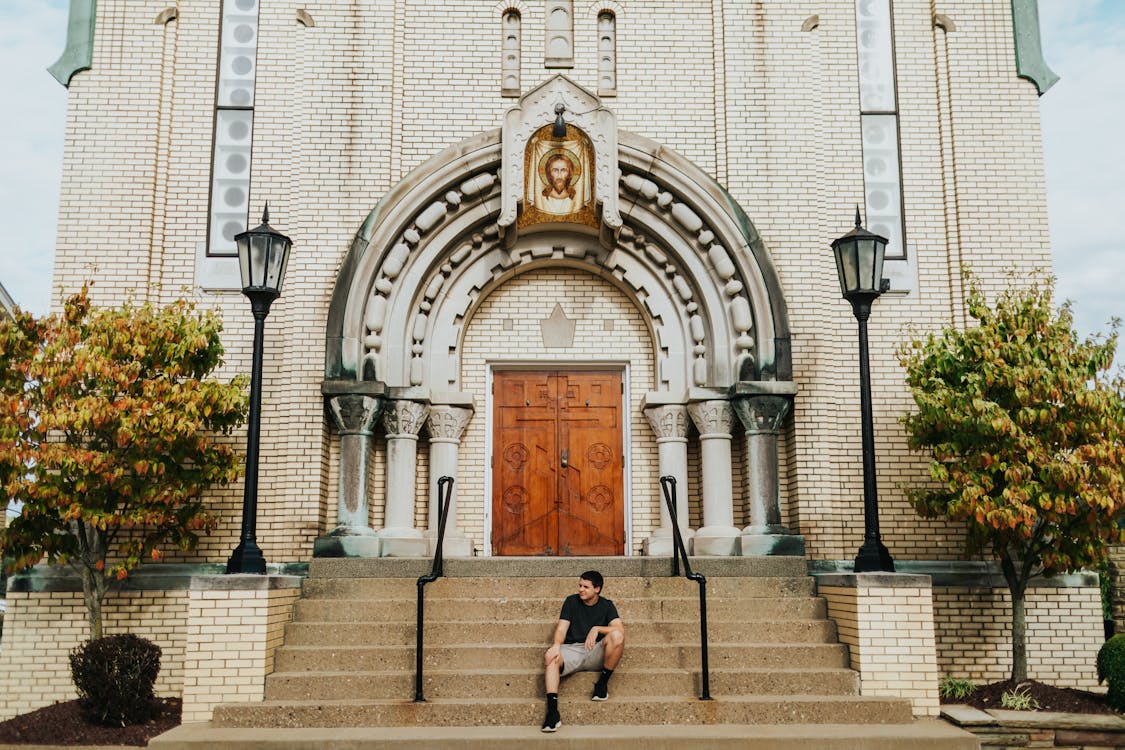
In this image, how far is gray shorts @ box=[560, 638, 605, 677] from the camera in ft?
26.4

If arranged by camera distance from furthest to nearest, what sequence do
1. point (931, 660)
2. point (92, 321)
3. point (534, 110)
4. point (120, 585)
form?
point (534, 110)
point (120, 585)
point (92, 321)
point (931, 660)

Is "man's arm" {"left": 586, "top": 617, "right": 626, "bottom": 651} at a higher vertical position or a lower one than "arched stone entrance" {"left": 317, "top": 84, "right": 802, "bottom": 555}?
lower

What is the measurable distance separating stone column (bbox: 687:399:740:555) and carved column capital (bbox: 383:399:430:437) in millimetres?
2928

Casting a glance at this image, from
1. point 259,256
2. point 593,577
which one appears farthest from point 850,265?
point 259,256

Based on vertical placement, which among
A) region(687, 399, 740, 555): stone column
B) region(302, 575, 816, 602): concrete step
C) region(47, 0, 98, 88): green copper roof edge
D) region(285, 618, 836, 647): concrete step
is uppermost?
region(47, 0, 98, 88): green copper roof edge

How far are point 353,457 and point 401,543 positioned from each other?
1.01 metres

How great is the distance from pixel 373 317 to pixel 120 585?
373 cm

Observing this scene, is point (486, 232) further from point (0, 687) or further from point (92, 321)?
point (0, 687)

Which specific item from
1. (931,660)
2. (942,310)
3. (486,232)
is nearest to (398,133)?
(486,232)

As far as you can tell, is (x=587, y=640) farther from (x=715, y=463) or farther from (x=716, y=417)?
(x=716, y=417)

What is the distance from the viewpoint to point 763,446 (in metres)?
10.8

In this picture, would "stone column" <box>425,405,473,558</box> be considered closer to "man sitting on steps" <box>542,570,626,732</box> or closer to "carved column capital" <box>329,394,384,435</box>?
"carved column capital" <box>329,394,384,435</box>

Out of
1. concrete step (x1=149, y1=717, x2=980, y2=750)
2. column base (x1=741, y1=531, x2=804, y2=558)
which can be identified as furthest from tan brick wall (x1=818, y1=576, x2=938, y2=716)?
column base (x1=741, y1=531, x2=804, y2=558)

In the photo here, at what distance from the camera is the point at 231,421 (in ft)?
33.6
